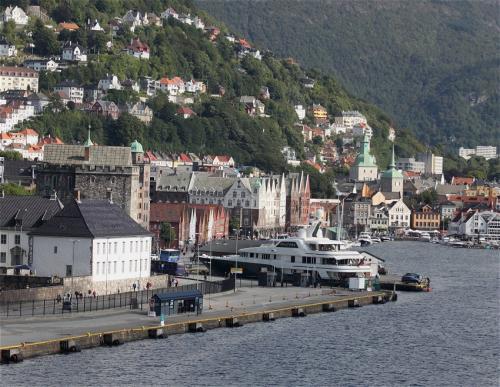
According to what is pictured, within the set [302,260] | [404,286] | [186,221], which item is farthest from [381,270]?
[186,221]

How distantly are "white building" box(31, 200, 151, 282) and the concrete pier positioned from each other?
720 centimetres

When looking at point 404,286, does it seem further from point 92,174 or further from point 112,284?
point 112,284

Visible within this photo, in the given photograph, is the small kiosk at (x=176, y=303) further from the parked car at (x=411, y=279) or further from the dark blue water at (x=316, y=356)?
the parked car at (x=411, y=279)

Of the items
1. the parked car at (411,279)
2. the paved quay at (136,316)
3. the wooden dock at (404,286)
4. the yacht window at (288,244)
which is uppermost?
the yacht window at (288,244)

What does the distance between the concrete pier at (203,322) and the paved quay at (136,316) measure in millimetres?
157

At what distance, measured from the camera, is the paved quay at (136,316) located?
70250mm

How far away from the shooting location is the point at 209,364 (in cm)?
6962

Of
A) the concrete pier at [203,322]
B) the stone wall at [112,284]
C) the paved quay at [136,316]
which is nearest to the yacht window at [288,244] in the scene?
the paved quay at [136,316]

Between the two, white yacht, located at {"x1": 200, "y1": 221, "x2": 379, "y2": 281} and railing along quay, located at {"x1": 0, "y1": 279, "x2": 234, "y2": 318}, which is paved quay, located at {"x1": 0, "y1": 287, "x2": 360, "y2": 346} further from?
white yacht, located at {"x1": 200, "y1": 221, "x2": 379, "y2": 281}

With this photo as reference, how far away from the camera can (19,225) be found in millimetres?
92125

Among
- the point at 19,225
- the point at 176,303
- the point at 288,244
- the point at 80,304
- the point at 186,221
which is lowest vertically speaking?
the point at 80,304

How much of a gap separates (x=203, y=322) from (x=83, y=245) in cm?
1048

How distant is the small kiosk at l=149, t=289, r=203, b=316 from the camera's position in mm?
79000

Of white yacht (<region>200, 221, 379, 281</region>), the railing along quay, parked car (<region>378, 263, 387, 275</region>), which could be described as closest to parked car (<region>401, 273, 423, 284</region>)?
white yacht (<region>200, 221, 379, 281</region>)
